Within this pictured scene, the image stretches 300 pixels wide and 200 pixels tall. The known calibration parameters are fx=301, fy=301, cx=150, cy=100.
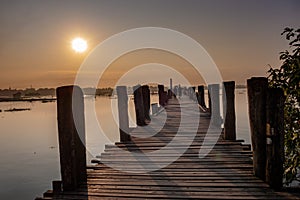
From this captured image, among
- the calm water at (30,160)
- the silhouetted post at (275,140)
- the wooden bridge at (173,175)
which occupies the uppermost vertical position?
the silhouetted post at (275,140)

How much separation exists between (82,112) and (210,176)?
2330 millimetres

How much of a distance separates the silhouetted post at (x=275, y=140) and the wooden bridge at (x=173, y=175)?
18cm

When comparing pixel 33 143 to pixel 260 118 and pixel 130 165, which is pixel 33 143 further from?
pixel 260 118

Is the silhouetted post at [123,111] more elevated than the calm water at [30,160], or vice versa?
the silhouetted post at [123,111]

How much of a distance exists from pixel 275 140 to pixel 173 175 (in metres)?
1.72

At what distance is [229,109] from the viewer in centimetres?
771

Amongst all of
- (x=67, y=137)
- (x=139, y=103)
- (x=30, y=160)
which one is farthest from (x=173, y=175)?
(x=30, y=160)

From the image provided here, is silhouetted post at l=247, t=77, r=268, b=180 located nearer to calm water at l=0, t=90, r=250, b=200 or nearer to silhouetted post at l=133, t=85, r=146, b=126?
silhouetted post at l=133, t=85, r=146, b=126

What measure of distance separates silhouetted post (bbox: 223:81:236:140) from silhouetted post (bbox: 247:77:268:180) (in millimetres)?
3031

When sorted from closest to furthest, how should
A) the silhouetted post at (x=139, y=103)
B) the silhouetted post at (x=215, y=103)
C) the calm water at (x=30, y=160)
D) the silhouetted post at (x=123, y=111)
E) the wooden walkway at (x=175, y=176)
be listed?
the wooden walkway at (x=175, y=176)
the silhouetted post at (x=123, y=111)
the silhouetted post at (x=139, y=103)
the silhouetted post at (x=215, y=103)
the calm water at (x=30, y=160)

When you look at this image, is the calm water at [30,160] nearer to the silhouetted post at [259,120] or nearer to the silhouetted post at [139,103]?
the silhouetted post at [139,103]

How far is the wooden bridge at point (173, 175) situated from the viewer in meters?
4.12

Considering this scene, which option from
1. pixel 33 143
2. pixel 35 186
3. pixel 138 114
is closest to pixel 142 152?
pixel 138 114

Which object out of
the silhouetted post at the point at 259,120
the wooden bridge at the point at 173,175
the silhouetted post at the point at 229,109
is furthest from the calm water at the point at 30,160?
the silhouetted post at the point at 259,120
